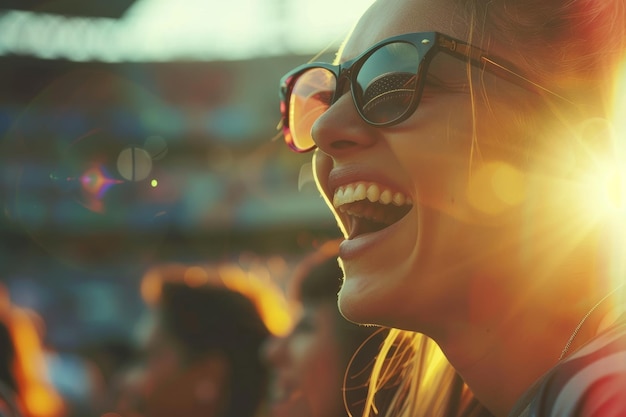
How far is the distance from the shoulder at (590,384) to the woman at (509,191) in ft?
1.30

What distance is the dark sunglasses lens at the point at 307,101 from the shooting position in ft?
5.78

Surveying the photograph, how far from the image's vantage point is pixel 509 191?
56.1 inches

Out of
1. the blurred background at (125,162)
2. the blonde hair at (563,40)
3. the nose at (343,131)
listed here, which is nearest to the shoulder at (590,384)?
the blonde hair at (563,40)

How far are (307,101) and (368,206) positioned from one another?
395mm

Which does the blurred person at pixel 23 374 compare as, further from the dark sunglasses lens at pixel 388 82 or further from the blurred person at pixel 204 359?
the dark sunglasses lens at pixel 388 82

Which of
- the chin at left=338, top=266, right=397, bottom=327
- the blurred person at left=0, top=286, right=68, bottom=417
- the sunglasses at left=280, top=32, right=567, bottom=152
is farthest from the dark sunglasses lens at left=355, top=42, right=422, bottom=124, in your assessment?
the blurred person at left=0, top=286, right=68, bottom=417

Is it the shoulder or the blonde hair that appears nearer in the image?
the shoulder

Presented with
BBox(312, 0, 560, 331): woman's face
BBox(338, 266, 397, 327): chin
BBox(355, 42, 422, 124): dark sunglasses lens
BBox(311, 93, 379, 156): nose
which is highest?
BBox(355, 42, 422, 124): dark sunglasses lens

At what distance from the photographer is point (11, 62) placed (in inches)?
730

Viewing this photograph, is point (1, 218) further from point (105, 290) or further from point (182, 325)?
point (182, 325)

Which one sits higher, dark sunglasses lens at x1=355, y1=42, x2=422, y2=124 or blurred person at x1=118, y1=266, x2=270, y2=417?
dark sunglasses lens at x1=355, y1=42, x2=422, y2=124

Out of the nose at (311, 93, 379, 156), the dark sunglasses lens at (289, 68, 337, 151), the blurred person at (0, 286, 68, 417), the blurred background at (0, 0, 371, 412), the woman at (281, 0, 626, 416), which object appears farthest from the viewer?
the blurred background at (0, 0, 371, 412)

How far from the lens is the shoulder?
2.92ft

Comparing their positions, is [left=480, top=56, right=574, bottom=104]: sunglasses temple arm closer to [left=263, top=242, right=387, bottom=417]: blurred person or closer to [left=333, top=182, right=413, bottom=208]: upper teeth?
[left=333, top=182, right=413, bottom=208]: upper teeth
